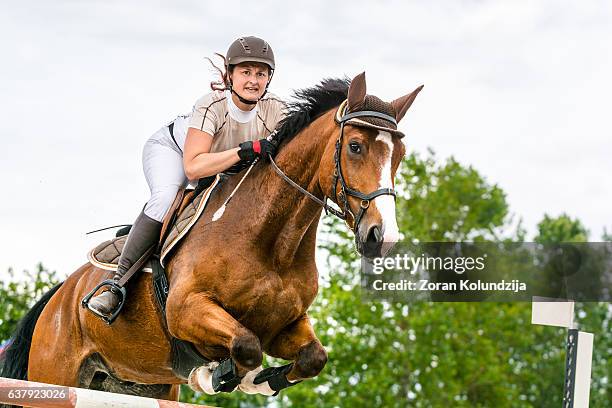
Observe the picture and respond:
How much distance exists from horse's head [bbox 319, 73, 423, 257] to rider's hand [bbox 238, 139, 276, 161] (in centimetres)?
40

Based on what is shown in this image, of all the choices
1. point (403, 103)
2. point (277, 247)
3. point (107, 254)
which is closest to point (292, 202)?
point (277, 247)

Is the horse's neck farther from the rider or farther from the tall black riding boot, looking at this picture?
the tall black riding boot

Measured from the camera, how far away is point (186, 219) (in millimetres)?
5352

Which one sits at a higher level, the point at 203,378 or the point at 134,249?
the point at 134,249

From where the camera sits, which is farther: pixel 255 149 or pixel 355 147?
pixel 255 149

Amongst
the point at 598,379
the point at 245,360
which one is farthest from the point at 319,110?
the point at 598,379

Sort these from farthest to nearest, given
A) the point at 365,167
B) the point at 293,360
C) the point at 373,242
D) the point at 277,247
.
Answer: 1. the point at 293,360
2. the point at 277,247
3. the point at 365,167
4. the point at 373,242

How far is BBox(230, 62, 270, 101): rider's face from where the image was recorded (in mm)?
5250

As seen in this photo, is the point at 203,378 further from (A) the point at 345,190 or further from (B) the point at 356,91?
(B) the point at 356,91

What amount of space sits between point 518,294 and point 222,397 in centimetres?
877

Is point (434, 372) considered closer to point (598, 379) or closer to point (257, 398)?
point (257, 398)

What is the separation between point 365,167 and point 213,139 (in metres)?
1.08

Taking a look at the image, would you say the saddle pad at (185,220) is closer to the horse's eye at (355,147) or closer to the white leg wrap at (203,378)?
the white leg wrap at (203,378)

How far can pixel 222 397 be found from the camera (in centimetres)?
1986
